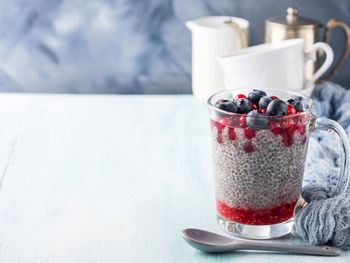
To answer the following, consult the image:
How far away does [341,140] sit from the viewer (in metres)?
0.77

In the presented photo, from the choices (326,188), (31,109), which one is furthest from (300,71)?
(31,109)

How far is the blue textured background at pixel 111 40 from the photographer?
4.49 feet

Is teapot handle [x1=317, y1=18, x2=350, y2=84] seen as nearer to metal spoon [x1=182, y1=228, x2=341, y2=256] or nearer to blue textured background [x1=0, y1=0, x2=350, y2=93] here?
blue textured background [x1=0, y1=0, x2=350, y2=93]

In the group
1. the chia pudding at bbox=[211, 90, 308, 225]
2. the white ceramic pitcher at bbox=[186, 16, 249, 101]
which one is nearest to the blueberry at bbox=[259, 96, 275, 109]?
the chia pudding at bbox=[211, 90, 308, 225]

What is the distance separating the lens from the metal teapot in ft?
4.04

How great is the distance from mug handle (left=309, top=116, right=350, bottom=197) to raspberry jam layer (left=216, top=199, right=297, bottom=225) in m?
0.08

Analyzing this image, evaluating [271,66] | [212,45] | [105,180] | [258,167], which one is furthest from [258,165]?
[212,45]

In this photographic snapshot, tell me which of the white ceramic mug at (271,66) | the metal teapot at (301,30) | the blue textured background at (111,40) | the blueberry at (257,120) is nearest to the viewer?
the blueberry at (257,120)

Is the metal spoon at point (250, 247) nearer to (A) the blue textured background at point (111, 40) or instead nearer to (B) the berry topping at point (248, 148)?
(B) the berry topping at point (248, 148)

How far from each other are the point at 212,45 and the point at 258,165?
580 millimetres

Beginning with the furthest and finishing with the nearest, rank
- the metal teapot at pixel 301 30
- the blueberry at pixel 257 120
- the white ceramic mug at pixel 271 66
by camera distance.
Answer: the metal teapot at pixel 301 30
the white ceramic mug at pixel 271 66
the blueberry at pixel 257 120

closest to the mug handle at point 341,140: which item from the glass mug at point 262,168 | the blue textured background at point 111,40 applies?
the glass mug at point 262,168

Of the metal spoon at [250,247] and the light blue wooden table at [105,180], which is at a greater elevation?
the metal spoon at [250,247]

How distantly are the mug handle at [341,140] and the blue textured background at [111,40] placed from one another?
675 mm
